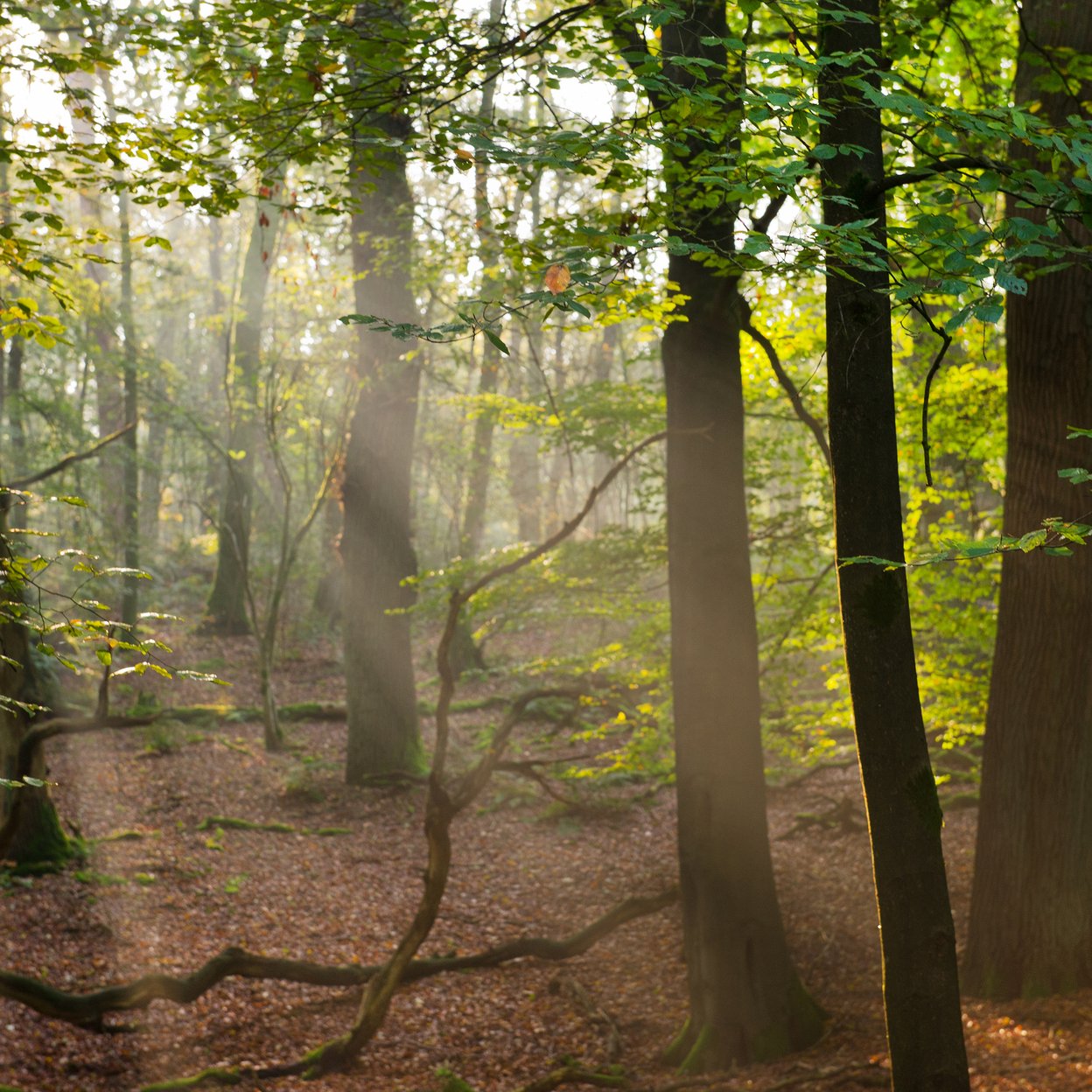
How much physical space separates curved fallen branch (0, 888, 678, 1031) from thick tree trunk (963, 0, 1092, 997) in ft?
8.82

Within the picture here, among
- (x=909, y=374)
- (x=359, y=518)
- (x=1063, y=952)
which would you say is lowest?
(x=1063, y=952)

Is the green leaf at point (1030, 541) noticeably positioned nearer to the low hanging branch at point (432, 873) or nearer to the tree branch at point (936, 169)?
the tree branch at point (936, 169)

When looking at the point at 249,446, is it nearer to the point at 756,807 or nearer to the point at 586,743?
the point at 586,743

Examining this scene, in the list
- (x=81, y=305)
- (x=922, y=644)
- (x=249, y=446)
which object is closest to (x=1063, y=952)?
(x=922, y=644)

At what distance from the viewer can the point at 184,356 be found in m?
33.4

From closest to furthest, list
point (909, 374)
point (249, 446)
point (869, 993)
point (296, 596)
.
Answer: point (869, 993)
point (909, 374)
point (249, 446)
point (296, 596)

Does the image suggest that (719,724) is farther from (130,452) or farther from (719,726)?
(130,452)

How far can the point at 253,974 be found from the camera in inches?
246

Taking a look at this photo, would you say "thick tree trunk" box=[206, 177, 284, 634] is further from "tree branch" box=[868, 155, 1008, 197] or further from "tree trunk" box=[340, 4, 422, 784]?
"tree branch" box=[868, 155, 1008, 197]

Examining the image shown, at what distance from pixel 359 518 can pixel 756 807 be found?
284 inches

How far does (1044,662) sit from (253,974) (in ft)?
16.8

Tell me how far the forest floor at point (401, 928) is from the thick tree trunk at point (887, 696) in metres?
1.63

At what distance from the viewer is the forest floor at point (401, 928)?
5.70 meters

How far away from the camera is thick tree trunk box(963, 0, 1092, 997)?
550 cm
